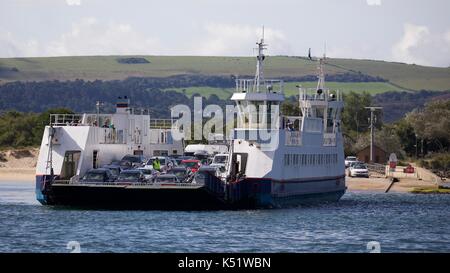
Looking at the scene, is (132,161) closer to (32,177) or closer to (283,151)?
(283,151)

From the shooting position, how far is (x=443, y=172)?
→ 113m

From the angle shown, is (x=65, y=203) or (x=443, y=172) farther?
(x=443, y=172)

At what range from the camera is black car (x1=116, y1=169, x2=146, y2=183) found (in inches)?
2327

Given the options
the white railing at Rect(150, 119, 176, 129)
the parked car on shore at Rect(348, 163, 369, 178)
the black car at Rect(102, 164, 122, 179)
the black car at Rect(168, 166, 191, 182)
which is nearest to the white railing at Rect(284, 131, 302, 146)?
the black car at Rect(168, 166, 191, 182)

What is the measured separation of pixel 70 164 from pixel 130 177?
488 cm

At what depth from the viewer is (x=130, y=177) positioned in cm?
5938

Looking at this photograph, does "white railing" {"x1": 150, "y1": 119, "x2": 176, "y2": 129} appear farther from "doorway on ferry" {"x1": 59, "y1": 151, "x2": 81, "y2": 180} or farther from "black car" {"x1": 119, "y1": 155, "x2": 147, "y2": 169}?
"doorway on ferry" {"x1": 59, "y1": 151, "x2": 81, "y2": 180}

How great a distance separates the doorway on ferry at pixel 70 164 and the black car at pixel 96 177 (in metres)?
2.84

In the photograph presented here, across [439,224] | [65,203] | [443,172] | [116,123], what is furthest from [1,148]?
[439,224]

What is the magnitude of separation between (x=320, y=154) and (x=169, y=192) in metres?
15.7

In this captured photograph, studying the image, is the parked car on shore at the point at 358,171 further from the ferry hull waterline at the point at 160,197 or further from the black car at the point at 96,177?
the black car at the point at 96,177

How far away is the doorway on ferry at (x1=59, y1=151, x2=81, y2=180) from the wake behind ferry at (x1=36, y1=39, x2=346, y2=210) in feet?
0.18

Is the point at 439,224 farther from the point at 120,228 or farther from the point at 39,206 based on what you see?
the point at 39,206
